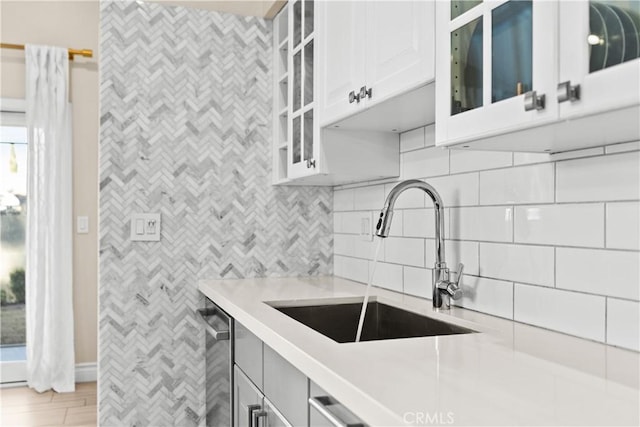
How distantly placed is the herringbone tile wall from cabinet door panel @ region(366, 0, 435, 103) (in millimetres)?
1119

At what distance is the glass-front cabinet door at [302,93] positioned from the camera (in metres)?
2.26

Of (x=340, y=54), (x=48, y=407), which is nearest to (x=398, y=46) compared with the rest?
(x=340, y=54)

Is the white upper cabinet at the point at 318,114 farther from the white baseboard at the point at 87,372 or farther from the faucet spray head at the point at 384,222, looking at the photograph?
the white baseboard at the point at 87,372

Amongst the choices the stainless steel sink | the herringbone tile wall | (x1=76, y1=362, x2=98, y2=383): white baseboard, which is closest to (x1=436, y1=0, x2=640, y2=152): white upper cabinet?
the stainless steel sink

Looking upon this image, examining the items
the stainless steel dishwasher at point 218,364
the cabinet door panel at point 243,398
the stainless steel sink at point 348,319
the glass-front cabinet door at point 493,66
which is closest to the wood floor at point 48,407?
the stainless steel dishwasher at point 218,364

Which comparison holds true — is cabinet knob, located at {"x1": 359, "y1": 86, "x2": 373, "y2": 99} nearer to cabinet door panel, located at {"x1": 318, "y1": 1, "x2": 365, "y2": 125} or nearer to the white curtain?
cabinet door panel, located at {"x1": 318, "y1": 1, "x2": 365, "y2": 125}

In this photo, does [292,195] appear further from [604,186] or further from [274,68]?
[604,186]

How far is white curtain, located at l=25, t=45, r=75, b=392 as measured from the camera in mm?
3979

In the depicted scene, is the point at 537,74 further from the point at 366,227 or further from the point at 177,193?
the point at 177,193

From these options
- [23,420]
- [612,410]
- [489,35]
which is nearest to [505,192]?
[489,35]

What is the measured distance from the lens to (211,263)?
2625 millimetres

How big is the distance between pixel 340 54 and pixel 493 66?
0.90 m

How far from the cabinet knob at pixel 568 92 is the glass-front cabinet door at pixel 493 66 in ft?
0.07

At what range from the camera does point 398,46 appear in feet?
5.04
